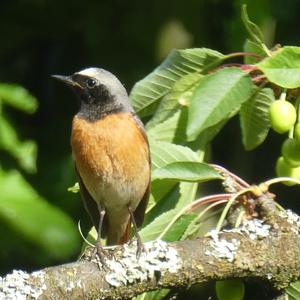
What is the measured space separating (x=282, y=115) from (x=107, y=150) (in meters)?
1.22

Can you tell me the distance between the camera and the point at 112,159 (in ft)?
14.0

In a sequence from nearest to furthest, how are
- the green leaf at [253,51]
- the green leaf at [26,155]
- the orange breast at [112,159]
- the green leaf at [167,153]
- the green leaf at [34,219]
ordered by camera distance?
the green leaf at [253,51]
the green leaf at [167,153]
the green leaf at [34,219]
the orange breast at [112,159]
the green leaf at [26,155]

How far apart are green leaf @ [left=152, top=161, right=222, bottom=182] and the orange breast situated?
36.4 inches

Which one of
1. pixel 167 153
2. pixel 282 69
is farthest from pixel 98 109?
pixel 282 69

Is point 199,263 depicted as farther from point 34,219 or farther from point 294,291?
point 34,219

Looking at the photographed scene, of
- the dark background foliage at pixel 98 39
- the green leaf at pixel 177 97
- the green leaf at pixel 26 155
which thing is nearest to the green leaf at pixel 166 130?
the green leaf at pixel 177 97

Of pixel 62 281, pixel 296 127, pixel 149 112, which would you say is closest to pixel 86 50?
pixel 149 112

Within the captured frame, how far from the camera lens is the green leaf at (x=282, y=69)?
3.12 metres

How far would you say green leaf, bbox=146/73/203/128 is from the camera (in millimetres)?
3566

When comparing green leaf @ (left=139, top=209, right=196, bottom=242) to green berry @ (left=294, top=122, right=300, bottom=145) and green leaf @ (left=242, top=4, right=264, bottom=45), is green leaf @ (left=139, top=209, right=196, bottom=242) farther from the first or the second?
green leaf @ (left=242, top=4, right=264, bottom=45)

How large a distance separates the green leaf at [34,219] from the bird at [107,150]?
0.15 m

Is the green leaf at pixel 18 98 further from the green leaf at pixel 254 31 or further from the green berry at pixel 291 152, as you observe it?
the green berry at pixel 291 152

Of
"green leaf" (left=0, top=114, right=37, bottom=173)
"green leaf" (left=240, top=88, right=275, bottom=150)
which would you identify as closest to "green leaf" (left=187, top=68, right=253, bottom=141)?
"green leaf" (left=240, top=88, right=275, bottom=150)

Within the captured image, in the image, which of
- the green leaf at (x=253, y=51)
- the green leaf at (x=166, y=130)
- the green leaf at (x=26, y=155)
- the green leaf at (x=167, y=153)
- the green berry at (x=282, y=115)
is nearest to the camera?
the green berry at (x=282, y=115)
